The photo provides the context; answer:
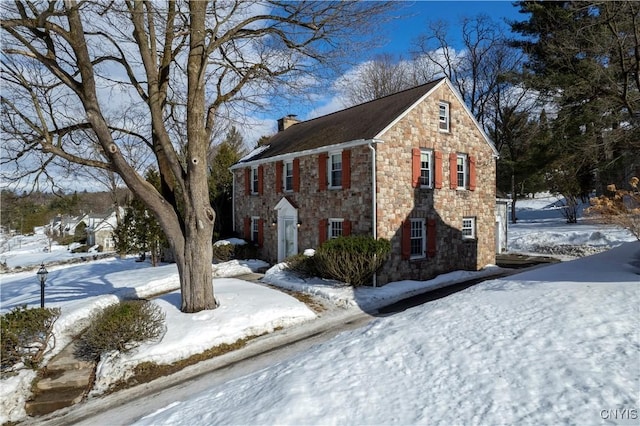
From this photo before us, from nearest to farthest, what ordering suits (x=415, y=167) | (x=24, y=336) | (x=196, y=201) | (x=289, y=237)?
(x=24, y=336) < (x=196, y=201) < (x=415, y=167) < (x=289, y=237)

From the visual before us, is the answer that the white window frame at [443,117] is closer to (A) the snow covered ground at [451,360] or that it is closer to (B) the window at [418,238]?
(B) the window at [418,238]

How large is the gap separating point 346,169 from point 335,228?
7.95 ft

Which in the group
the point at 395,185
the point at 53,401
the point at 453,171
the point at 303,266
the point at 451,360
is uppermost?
the point at 453,171

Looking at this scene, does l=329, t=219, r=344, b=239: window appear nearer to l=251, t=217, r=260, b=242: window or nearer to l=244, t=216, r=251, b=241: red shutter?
l=251, t=217, r=260, b=242: window

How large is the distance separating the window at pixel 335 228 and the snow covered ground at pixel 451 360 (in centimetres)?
498

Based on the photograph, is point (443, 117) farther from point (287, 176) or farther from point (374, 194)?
point (287, 176)

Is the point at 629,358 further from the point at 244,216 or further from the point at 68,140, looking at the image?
the point at 244,216

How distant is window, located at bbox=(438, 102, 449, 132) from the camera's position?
51.0 feet

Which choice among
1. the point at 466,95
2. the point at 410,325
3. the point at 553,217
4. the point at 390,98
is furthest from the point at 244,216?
the point at 553,217

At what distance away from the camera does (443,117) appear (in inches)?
617

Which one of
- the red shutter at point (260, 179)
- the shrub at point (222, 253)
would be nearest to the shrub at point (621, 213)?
the red shutter at point (260, 179)

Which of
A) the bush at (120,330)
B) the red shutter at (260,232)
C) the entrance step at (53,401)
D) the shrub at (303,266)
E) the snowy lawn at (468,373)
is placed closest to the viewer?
the snowy lawn at (468,373)

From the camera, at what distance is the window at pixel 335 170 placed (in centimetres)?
1485

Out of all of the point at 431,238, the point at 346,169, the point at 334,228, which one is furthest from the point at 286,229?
the point at 431,238
